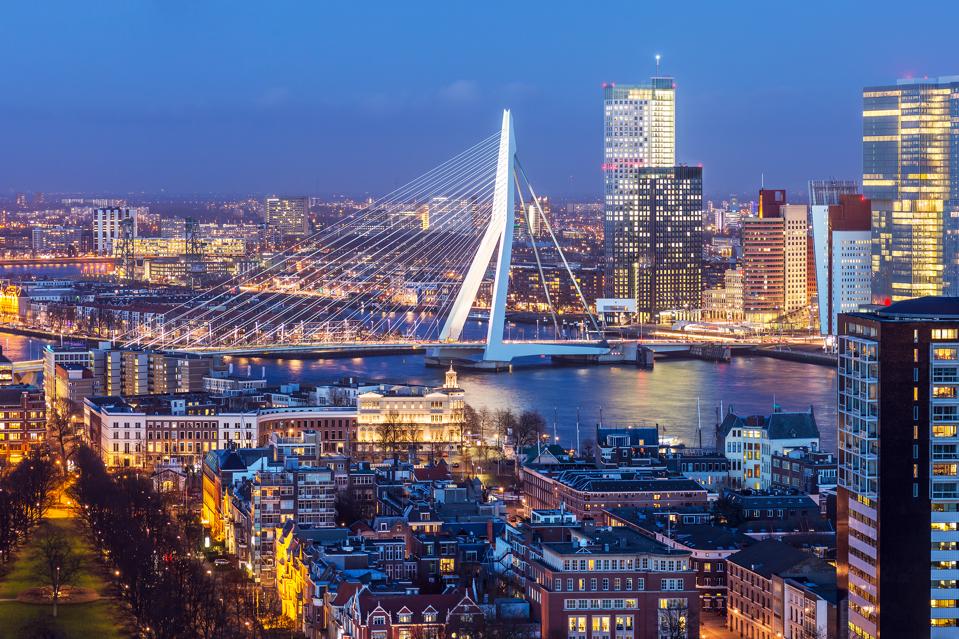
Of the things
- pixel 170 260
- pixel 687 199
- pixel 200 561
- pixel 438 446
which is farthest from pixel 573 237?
pixel 200 561

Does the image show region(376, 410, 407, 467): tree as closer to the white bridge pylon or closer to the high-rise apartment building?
the white bridge pylon

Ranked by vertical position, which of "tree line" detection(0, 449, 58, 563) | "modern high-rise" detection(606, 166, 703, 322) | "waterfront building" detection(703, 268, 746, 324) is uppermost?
"modern high-rise" detection(606, 166, 703, 322)

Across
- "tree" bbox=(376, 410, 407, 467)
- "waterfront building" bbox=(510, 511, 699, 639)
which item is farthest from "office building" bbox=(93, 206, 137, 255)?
"waterfront building" bbox=(510, 511, 699, 639)

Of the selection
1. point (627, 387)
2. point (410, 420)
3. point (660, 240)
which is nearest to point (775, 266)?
point (660, 240)

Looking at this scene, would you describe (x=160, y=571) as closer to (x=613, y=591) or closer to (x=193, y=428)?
(x=613, y=591)

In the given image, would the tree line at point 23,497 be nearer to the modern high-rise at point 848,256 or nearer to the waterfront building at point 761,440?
the waterfront building at point 761,440

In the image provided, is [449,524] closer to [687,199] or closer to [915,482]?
[915,482]
